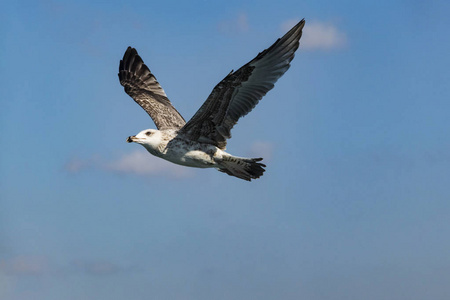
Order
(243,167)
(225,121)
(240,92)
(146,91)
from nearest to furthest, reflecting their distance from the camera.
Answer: (240,92) < (225,121) < (243,167) < (146,91)

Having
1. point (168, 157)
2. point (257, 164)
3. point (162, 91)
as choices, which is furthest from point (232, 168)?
point (162, 91)

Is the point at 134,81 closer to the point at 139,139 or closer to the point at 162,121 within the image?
the point at 162,121

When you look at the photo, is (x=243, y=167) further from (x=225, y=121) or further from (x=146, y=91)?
(x=146, y=91)

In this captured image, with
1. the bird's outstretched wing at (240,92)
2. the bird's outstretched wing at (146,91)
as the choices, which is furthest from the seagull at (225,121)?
the bird's outstretched wing at (146,91)

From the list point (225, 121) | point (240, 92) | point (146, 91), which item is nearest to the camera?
point (240, 92)

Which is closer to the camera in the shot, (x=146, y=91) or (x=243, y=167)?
(x=243, y=167)

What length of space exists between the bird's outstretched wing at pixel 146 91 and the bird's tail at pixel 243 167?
259 cm

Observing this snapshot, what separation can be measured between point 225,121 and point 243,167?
1.26 m

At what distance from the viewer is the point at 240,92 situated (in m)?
14.1

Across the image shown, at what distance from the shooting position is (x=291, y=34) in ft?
44.7

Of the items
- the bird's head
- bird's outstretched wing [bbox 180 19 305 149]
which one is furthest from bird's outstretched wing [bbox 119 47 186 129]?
bird's outstretched wing [bbox 180 19 305 149]

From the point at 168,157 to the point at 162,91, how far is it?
5.25 metres

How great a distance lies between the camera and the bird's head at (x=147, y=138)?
14.4 meters

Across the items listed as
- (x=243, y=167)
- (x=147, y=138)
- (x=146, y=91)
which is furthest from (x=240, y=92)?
(x=146, y=91)
